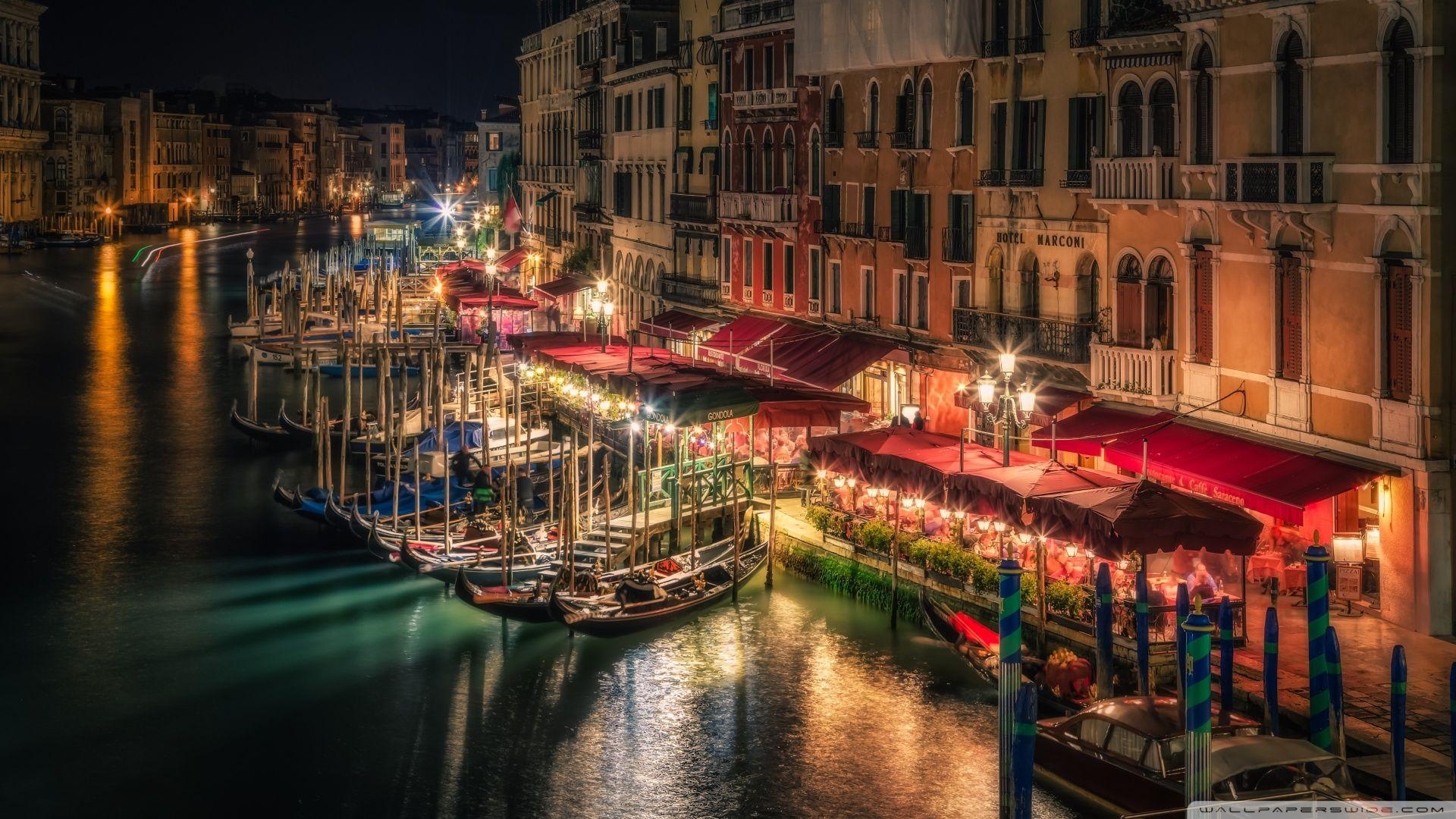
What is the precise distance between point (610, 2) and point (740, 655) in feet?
117

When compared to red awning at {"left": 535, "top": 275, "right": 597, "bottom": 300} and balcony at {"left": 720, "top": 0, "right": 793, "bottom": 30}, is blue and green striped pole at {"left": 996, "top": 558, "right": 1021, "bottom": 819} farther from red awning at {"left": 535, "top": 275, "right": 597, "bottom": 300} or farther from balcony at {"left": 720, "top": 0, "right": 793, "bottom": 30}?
red awning at {"left": 535, "top": 275, "right": 597, "bottom": 300}

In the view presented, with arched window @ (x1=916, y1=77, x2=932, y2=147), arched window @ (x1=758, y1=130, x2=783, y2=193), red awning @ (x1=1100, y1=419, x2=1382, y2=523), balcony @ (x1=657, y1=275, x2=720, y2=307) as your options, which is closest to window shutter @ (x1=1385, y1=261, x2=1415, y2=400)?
red awning @ (x1=1100, y1=419, x2=1382, y2=523)

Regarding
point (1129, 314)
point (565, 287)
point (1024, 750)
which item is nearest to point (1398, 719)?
point (1024, 750)

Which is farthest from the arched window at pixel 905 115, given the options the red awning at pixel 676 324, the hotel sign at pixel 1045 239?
the red awning at pixel 676 324

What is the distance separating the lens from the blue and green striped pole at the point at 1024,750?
17.9 metres

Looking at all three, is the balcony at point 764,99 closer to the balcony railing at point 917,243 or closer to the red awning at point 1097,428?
the balcony railing at point 917,243

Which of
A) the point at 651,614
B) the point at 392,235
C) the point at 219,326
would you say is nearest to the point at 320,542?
the point at 651,614

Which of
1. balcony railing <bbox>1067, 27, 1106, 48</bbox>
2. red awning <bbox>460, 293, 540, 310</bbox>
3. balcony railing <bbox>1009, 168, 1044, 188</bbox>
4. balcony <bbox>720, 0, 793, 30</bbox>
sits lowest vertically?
red awning <bbox>460, 293, 540, 310</bbox>

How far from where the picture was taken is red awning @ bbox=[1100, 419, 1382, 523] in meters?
23.1

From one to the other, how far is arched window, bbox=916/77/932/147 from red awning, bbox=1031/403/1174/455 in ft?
27.1

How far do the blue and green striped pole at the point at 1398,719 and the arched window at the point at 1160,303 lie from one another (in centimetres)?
973

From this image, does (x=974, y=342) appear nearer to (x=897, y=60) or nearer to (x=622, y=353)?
(x=897, y=60)

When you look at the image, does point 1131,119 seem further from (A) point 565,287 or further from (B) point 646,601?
(A) point 565,287

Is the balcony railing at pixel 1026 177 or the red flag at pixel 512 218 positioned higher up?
the red flag at pixel 512 218
